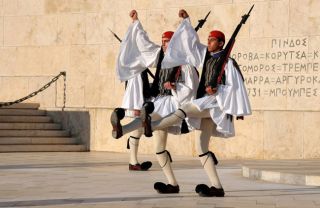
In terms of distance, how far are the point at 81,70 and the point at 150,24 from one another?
86.8 inches

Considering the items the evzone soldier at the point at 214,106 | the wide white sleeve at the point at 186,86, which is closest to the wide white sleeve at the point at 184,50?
the evzone soldier at the point at 214,106

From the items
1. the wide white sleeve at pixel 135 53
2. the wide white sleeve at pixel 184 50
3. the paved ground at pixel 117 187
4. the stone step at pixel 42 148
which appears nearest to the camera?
the paved ground at pixel 117 187

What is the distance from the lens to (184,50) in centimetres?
1145

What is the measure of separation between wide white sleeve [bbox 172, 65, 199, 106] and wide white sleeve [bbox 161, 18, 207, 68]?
0.30 m

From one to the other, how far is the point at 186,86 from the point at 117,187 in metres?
1.68

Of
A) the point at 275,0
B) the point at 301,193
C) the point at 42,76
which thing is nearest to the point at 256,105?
the point at 275,0

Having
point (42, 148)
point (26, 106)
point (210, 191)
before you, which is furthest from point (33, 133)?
point (210, 191)

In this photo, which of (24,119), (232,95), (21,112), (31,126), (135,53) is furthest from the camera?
(21,112)

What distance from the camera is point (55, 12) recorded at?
22812 millimetres

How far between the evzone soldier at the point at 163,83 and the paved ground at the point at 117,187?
0.52m

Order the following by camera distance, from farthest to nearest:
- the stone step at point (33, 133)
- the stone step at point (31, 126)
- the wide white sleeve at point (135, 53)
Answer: the stone step at point (31, 126) < the stone step at point (33, 133) < the wide white sleeve at point (135, 53)

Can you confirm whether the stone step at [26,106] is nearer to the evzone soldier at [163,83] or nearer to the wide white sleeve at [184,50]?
the evzone soldier at [163,83]

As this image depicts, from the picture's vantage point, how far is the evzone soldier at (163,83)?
454 inches

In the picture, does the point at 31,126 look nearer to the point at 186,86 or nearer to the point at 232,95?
the point at 186,86
